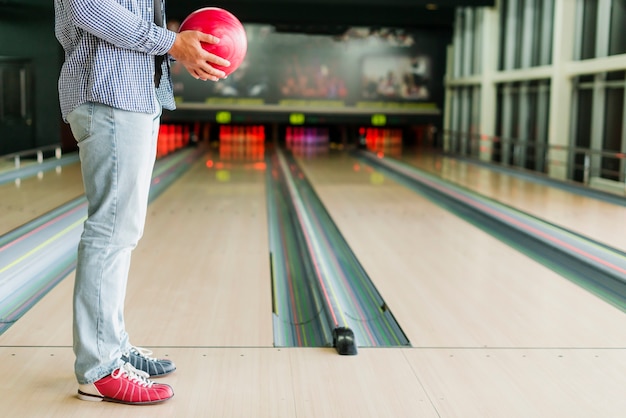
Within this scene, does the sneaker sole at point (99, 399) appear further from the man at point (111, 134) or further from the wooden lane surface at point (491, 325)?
the wooden lane surface at point (491, 325)

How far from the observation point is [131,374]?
7.80ft

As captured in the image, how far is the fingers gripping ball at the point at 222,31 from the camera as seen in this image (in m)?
2.33

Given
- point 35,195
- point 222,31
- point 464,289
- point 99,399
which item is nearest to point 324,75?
point 35,195

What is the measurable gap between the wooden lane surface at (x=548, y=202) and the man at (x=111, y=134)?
3.92 metres

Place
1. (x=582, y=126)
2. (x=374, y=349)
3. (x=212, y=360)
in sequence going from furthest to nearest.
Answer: (x=582, y=126) < (x=374, y=349) < (x=212, y=360)

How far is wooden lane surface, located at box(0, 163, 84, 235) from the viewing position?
620cm

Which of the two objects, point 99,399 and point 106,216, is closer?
point 106,216

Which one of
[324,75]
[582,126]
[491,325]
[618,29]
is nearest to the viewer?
[491,325]

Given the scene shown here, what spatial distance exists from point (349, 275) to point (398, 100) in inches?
520

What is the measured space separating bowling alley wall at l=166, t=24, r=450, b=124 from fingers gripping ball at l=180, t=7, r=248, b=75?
14833 mm

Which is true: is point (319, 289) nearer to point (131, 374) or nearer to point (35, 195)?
point (131, 374)

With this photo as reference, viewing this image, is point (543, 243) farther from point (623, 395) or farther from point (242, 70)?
point (242, 70)

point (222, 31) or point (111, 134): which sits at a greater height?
point (222, 31)

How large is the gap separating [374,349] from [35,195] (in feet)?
18.1
